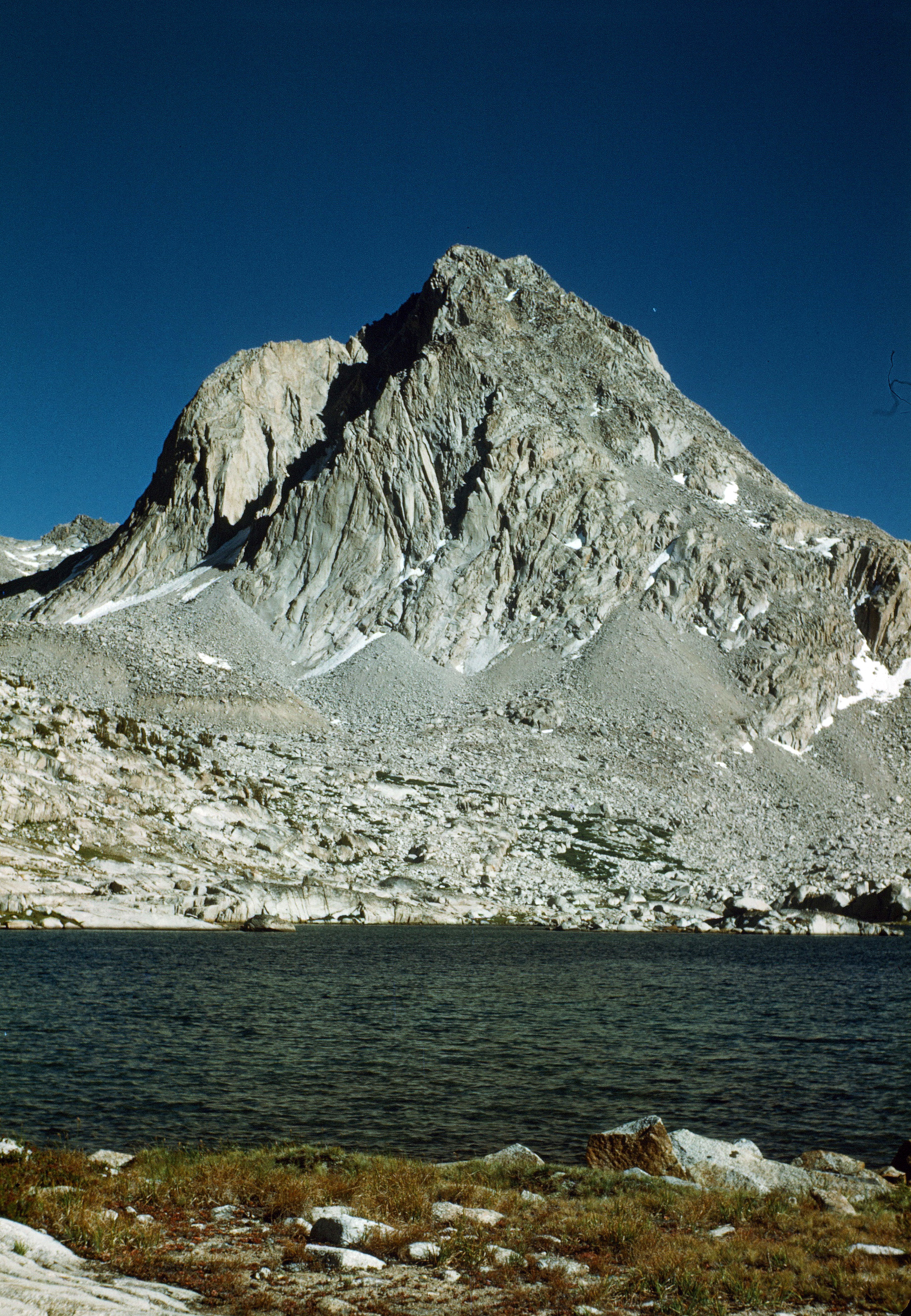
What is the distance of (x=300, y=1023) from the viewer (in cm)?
3259

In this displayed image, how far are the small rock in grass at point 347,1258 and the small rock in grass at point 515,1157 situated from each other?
524 centimetres

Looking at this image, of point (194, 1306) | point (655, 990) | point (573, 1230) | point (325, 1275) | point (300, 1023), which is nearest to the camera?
point (194, 1306)

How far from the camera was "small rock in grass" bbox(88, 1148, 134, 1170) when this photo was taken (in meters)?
15.6

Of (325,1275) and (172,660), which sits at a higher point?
(172,660)

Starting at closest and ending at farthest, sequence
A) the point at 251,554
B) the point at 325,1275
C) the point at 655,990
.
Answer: the point at 325,1275 → the point at 655,990 → the point at 251,554

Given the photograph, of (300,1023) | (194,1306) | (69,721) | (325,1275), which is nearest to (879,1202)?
(325,1275)

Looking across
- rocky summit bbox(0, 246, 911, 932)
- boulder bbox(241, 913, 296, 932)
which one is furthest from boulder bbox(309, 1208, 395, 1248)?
boulder bbox(241, 913, 296, 932)

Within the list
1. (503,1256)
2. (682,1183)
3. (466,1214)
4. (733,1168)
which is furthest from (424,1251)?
(733,1168)

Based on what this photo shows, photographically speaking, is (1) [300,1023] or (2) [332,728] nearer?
(1) [300,1023]

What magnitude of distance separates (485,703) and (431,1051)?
121 m

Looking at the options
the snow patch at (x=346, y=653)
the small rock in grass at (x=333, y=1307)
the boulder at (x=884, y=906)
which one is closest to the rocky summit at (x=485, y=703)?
the boulder at (x=884, y=906)

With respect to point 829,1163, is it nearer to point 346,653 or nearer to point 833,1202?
point 833,1202

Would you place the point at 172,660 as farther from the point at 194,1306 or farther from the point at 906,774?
the point at 194,1306

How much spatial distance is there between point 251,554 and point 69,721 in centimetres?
10115
